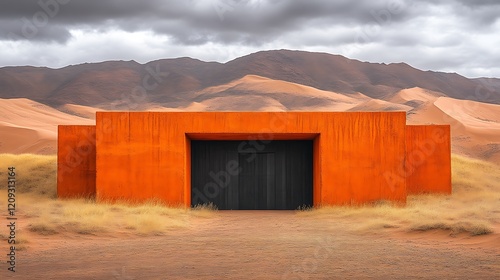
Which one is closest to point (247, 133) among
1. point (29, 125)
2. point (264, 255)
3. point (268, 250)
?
point (268, 250)

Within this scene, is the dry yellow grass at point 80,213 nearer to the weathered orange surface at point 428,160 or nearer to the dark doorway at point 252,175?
the dark doorway at point 252,175

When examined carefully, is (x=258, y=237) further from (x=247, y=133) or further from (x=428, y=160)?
(x=428, y=160)

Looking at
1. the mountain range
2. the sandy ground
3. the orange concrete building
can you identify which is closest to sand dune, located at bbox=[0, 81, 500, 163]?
the mountain range

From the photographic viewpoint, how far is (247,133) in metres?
21.3

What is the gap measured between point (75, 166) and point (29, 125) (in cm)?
4401

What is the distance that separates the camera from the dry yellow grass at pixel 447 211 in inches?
575

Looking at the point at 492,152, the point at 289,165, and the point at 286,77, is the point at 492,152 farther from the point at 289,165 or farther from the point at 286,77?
the point at 286,77

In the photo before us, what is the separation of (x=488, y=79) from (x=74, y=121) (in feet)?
347

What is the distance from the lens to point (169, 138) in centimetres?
2125

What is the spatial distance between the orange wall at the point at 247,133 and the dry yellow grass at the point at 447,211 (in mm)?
998

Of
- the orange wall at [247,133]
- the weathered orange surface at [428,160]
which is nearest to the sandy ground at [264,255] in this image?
the orange wall at [247,133]

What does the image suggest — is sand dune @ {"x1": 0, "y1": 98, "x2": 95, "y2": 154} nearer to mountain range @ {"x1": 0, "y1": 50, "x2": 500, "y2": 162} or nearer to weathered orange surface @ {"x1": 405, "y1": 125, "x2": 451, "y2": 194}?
mountain range @ {"x1": 0, "y1": 50, "x2": 500, "y2": 162}

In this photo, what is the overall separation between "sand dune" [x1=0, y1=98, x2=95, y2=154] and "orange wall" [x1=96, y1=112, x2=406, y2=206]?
29.7 m

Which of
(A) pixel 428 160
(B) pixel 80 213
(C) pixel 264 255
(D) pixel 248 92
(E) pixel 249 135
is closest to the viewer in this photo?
(C) pixel 264 255
